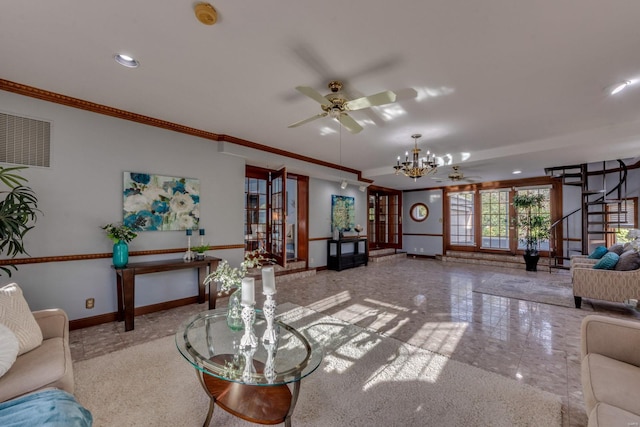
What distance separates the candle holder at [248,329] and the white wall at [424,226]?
830 centimetres

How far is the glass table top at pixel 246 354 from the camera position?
1.51 metres

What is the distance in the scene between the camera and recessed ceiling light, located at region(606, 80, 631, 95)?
2.62m

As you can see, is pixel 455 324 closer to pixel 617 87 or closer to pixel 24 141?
pixel 617 87

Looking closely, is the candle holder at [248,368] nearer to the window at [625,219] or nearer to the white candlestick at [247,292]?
the white candlestick at [247,292]

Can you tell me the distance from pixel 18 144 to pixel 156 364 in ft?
8.84

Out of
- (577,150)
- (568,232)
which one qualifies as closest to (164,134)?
Result: (577,150)

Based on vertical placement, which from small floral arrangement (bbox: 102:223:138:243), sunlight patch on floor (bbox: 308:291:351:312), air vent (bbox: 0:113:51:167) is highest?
air vent (bbox: 0:113:51:167)

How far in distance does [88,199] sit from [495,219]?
366 inches

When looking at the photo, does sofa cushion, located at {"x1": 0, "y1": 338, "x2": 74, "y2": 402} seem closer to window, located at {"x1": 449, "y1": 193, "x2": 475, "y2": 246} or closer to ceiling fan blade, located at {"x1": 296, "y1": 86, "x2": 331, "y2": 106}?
ceiling fan blade, located at {"x1": 296, "y1": 86, "x2": 331, "y2": 106}

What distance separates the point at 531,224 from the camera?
6.88 metres

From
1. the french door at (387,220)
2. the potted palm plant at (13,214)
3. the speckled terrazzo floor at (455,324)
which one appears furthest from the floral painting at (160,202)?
the french door at (387,220)

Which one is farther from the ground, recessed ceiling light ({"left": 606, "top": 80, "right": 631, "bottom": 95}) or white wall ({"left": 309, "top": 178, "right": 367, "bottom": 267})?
recessed ceiling light ({"left": 606, "top": 80, "right": 631, "bottom": 95})

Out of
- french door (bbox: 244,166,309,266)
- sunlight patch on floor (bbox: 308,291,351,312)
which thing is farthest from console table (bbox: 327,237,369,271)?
sunlight patch on floor (bbox: 308,291,351,312)

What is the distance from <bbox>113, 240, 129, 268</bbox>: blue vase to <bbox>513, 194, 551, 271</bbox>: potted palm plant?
8.26 m
